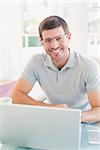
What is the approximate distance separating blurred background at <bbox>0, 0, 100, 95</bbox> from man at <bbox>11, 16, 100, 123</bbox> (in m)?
0.61

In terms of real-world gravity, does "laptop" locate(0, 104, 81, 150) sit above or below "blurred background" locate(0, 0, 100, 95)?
below

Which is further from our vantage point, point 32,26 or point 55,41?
point 32,26

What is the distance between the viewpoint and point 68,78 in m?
1.36

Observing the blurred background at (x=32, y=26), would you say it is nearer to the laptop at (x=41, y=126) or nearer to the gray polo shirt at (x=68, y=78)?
the gray polo shirt at (x=68, y=78)

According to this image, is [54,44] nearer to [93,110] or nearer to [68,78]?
[68,78]

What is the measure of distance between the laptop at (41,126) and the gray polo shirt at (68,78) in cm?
54

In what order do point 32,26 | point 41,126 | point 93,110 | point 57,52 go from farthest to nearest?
1. point 32,26
2. point 57,52
3. point 93,110
4. point 41,126

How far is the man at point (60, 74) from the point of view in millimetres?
1281

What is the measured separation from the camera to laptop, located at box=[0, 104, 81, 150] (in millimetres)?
756

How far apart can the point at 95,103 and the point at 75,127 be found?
0.51m

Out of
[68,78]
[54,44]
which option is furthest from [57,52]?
[68,78]

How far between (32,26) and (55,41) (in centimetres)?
89

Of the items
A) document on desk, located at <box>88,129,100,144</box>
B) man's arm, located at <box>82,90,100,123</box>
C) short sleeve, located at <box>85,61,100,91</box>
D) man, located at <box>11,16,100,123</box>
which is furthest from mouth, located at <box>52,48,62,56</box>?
document on desk, located at <box>88,129,100,144</box>

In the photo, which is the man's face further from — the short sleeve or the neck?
the short sleeve
